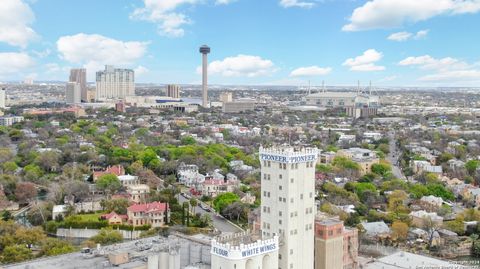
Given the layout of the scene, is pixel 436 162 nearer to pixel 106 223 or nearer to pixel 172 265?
pixel 106 223

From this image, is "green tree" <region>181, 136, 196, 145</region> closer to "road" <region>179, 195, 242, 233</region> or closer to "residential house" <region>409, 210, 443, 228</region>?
"road" <region>179, 195, 242, 233</region>

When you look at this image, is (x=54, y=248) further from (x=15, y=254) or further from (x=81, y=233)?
(x=81, y=233)

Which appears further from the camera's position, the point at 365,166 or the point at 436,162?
the point at 436,162

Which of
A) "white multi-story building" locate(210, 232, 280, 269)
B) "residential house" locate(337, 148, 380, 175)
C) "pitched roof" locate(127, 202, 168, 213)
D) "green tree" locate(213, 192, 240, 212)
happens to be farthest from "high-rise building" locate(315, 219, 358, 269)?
"residential house" locate(337, 148, 380, 175)

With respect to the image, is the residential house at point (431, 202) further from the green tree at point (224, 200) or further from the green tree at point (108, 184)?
the green tree at point (108, 184)

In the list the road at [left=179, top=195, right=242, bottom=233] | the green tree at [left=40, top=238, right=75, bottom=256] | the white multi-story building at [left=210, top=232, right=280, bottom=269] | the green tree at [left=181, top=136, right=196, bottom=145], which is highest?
the white multi-story building at [left=210, top=232, right=280, bottom=269]

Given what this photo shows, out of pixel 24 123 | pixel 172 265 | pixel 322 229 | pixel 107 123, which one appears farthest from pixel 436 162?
pixel 24 123
